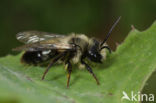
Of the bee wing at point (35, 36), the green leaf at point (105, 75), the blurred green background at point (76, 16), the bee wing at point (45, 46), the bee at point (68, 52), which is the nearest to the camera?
the green leaf at point (105, 75)

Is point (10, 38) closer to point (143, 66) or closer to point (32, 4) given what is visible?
point (32, 4)

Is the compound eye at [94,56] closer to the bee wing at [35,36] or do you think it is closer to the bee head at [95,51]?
the bee head at [95,51]

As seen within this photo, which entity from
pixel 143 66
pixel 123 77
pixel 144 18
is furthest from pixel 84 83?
pixel 144 18

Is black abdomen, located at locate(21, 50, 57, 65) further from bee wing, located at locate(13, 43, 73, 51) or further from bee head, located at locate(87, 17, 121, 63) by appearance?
bee head, located at locate(87, 17, 121, 63)

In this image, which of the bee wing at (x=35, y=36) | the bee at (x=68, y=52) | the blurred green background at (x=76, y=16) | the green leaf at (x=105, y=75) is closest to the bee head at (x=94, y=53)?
the bee at (x=68, y=52)

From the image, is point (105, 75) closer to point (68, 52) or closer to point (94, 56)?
point (94, 56)

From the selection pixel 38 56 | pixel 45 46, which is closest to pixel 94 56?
pixel 45 46
